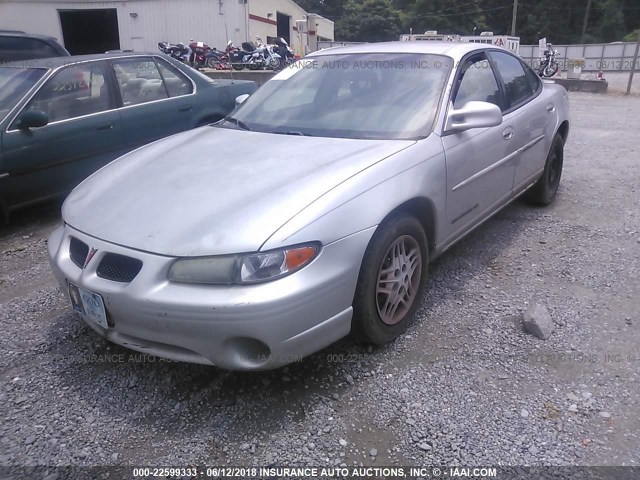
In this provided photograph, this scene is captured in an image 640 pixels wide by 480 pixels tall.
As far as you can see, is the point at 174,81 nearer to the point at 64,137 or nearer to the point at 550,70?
the point at 64,137

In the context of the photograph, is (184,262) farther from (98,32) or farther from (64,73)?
(98,32)

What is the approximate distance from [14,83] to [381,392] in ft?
14.2

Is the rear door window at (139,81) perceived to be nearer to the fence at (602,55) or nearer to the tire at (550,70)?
the tire at (550,70)

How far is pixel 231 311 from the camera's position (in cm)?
210

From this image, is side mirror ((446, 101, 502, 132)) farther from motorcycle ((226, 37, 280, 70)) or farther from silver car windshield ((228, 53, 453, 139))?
motorcycle ((226, 37, 280, 70))

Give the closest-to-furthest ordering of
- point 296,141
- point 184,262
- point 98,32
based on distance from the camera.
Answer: point 184,262
point 296,141
point 98,32

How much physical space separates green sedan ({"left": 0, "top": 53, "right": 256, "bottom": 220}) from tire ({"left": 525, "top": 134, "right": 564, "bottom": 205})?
3.50 m

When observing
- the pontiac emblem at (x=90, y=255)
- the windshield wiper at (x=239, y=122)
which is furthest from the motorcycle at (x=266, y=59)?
the pontiac emblem at (x=90, y=255)

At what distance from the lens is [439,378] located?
2582mm

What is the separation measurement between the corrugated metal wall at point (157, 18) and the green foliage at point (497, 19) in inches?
1301

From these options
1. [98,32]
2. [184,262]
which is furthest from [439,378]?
[98,32]

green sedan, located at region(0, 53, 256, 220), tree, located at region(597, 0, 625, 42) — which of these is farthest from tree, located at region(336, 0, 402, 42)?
green sedan, located at region(0, 53, 256, 220)

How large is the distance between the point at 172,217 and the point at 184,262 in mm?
286

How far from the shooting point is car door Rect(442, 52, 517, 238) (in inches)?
125
